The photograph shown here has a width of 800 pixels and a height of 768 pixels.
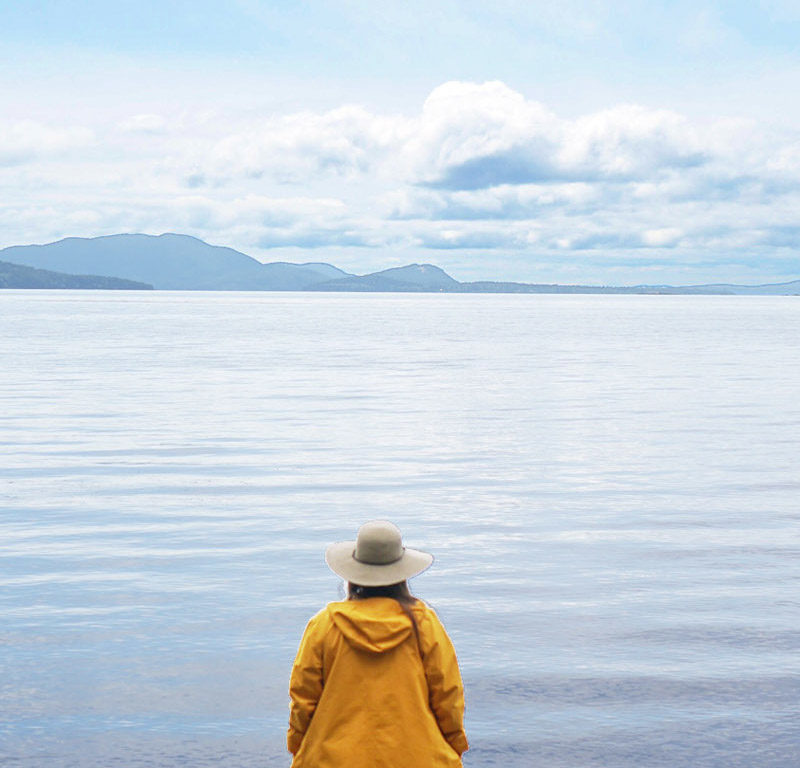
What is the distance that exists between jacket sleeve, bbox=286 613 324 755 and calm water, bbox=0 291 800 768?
13.1 ft

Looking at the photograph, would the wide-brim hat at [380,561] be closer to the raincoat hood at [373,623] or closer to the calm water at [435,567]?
the raincoat hood at [373,623]

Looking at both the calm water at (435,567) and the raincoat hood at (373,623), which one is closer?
the raincoat hood at (373,623)

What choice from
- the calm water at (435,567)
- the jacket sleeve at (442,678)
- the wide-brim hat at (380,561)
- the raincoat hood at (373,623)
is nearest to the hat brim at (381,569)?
the wide-brim hat at (380,561)

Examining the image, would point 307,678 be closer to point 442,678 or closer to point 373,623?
point 373,623

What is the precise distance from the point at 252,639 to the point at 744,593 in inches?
242

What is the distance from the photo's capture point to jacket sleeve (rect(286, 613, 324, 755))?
18.2 ft

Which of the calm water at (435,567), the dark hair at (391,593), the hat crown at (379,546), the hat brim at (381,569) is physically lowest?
the calm water at (435,567)

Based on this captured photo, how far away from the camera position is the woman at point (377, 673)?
5488mm

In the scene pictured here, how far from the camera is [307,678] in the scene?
220 inches

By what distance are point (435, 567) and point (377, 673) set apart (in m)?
10.8

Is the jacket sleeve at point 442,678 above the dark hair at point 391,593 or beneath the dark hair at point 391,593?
beneath

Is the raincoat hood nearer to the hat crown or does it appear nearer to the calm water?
the hat crown

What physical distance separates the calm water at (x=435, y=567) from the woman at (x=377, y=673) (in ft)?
13.2

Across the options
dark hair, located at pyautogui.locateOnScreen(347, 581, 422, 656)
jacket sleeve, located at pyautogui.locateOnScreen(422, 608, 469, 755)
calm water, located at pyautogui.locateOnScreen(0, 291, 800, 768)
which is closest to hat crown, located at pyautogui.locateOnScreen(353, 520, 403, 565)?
dark hair, located at pyautogui.locateOnScreen(347, 581, 422, 656)
